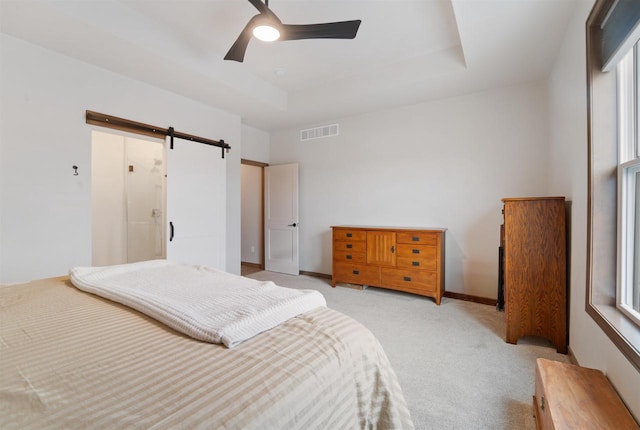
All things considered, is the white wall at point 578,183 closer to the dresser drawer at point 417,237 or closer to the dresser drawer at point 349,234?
the dresser drawer at point 417,237

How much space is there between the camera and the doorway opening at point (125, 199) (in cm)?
405

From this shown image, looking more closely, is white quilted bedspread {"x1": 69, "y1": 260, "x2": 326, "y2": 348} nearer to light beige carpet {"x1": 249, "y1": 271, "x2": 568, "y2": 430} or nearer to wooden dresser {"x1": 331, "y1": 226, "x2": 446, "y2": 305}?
light beige carpet {"x1": 249, "y1": 271, "x2": 568, "y2": 430}

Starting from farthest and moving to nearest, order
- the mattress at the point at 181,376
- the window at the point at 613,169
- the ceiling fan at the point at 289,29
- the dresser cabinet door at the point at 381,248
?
the dresser cabinet door at the point at 381,248 → the ceiling fan at the point at 289,29 → the window at the point at 613,169 → the mattress at the point at 181,376

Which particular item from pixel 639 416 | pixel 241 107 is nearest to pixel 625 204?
pixel 639 416

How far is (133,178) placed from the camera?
429cm

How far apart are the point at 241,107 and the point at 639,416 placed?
4315 mm

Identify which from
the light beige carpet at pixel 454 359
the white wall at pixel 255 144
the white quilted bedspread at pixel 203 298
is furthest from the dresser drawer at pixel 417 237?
the white wall at pixel 255 144

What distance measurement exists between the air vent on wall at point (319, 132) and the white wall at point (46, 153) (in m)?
2.53

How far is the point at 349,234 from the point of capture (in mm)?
3996

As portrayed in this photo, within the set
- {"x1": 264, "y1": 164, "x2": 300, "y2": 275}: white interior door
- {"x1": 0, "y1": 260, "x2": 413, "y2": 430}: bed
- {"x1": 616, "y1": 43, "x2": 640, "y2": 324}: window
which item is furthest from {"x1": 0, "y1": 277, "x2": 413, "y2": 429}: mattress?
{"x1": 264, "y1": 164, "x2": 300, "y2": 275}: white interior door

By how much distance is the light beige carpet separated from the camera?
1.57 meters

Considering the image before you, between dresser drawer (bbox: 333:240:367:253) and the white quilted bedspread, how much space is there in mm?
2396

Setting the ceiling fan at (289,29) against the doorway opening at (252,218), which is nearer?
the ceiling fan at (289,29)

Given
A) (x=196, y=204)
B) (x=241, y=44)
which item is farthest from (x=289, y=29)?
(x=196, y=204)
